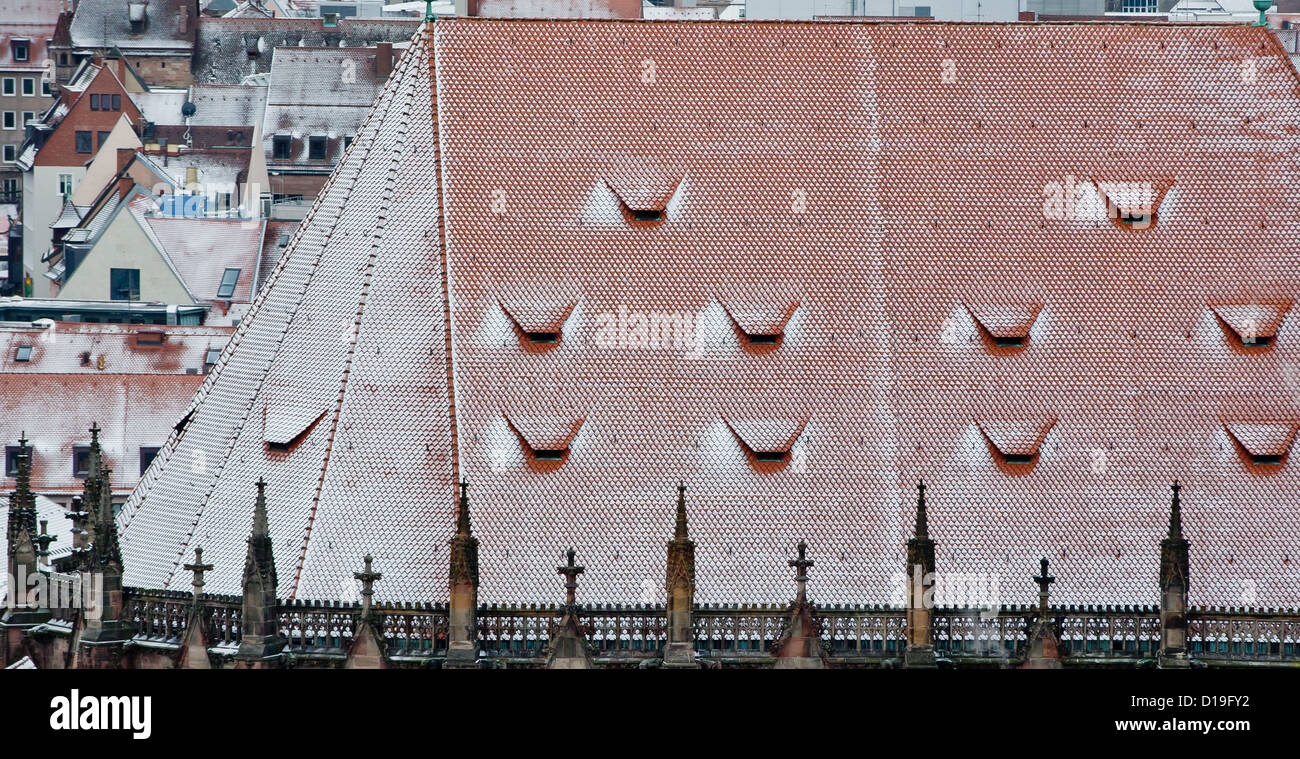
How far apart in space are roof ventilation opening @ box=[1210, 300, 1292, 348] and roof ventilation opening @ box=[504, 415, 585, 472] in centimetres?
1111

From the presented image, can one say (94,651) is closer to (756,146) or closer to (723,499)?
(723,499)

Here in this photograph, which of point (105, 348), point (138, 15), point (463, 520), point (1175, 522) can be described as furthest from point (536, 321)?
point (138, 15)

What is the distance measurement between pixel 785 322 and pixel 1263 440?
8077 mm

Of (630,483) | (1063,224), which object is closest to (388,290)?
(630,483)

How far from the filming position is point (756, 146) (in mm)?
43531

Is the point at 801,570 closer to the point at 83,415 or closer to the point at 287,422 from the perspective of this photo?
the point at 287,422

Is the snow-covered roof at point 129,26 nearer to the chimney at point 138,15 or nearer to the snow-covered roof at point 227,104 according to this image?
the chimney at point 138,15

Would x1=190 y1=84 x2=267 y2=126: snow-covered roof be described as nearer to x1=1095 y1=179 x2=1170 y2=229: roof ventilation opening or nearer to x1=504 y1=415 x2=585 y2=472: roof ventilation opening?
x1=1095 y1=179 x2=1170 y2=229: roof ventilation opening

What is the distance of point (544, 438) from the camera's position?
40.6 metres

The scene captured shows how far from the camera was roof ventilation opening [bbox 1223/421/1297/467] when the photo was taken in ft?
137

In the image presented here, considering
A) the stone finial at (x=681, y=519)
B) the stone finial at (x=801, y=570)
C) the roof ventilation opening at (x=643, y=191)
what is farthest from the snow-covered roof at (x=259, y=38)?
the stone finial at (x=681, y=519)

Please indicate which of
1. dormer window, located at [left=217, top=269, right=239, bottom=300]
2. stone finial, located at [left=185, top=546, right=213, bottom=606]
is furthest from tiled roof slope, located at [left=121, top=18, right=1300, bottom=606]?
dormer window, located at [left=217, top=269, right=239, bottom=300]

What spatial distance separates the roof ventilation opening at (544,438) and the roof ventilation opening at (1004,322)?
7.00 m

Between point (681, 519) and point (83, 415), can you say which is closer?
point (681, 519)
